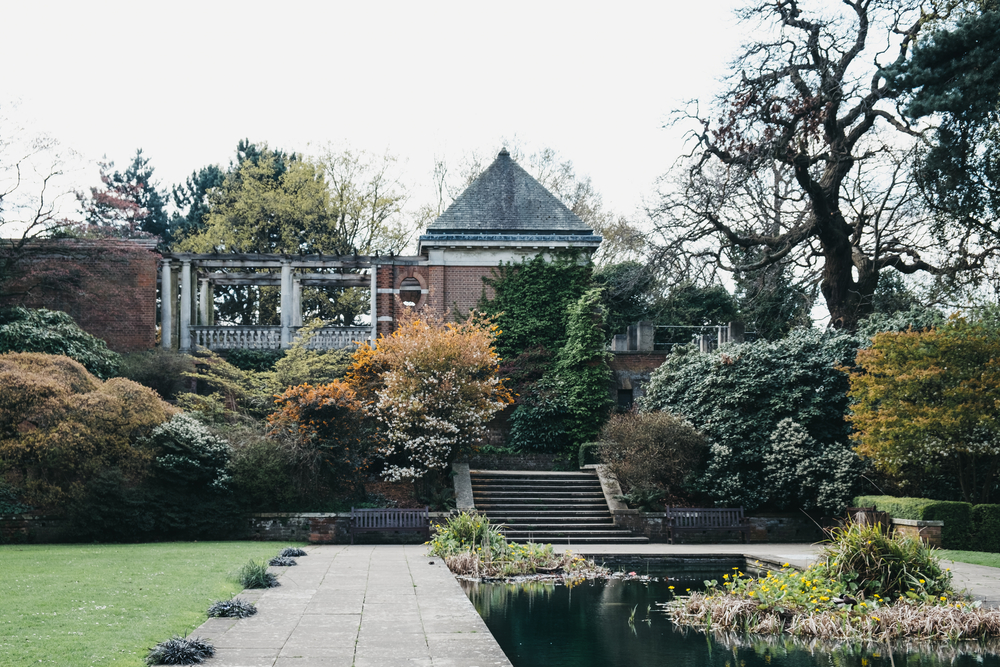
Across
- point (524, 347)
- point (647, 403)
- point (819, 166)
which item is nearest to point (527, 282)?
point (524, 347)

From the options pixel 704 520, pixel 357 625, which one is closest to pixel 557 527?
pixel 704 520

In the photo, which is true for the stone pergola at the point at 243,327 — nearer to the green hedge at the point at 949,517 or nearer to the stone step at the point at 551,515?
the stone step at the point at 551,515

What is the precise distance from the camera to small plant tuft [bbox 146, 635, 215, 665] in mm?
6473

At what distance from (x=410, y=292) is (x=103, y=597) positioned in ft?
73.6

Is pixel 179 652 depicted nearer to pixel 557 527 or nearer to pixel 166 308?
pixel 557 527

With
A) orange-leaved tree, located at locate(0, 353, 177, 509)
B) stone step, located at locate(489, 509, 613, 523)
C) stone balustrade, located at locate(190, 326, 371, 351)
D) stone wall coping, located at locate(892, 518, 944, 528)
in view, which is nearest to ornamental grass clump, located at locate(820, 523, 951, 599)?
stone wall coping, located at locate(892, 518, 944, 528)

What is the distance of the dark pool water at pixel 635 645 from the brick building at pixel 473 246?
1712 centimetres

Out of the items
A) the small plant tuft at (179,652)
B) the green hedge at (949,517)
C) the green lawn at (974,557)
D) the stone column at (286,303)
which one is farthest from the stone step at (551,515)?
the small plant tuft at (179,652)

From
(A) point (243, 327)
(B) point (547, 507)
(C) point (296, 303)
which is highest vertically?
(C) point (296, 303)

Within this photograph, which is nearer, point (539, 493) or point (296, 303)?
point (539, 493)

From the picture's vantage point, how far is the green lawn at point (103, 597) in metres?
6.81

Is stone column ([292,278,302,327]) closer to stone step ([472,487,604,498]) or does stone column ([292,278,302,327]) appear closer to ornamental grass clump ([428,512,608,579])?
stone step ([472,487,604,498])

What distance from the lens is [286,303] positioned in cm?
2792

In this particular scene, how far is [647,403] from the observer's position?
2277 centimetres
